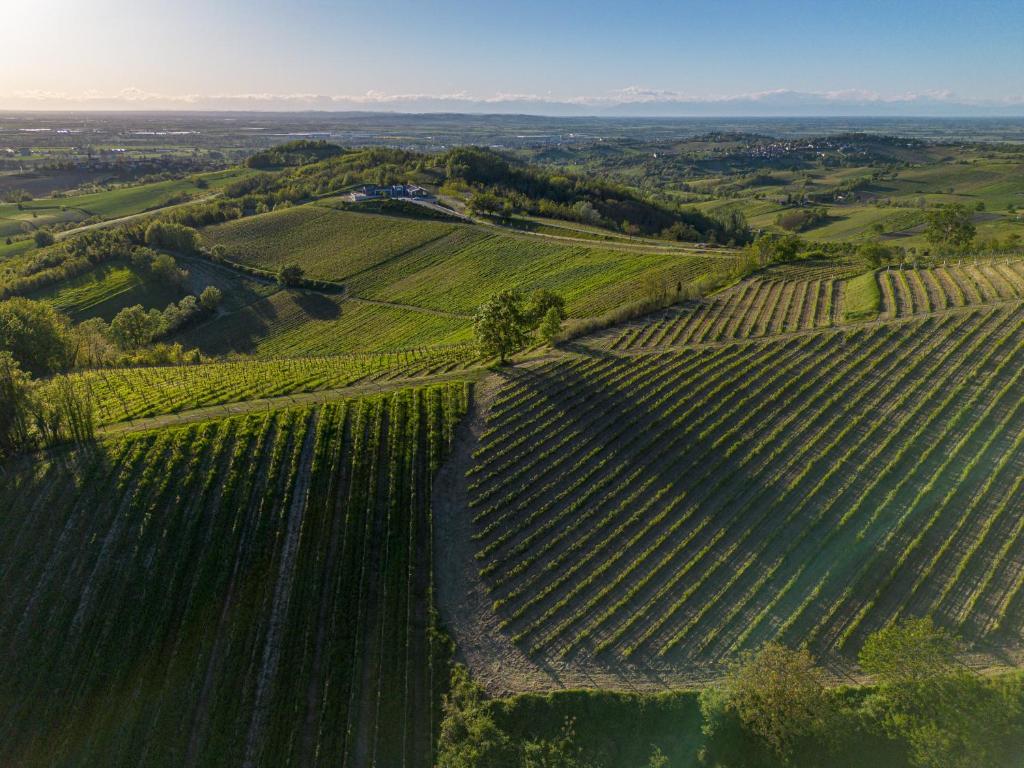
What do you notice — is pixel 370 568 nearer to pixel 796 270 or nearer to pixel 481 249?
pixel 796 270

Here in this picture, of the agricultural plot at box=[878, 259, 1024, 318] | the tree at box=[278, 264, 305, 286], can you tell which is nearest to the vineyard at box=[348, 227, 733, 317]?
the tree at box=[278, 264, 305, 286]

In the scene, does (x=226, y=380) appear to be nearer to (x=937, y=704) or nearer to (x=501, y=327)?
(x=501, y=327)

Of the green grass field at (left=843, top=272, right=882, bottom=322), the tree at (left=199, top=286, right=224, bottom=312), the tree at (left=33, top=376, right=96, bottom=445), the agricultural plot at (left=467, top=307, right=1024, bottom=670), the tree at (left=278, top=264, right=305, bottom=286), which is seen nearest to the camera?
the agricultural plot at (left=467, top=307, right=1024, bottom=670)

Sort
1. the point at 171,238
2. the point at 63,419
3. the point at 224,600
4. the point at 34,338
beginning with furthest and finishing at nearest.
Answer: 1. the point at 171,238
2. the point at 34,338
3. the point at 63,419
4. the point at 224,600

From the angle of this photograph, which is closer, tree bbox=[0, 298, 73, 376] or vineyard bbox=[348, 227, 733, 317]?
tree bbox=[0, 298, 73, 376]

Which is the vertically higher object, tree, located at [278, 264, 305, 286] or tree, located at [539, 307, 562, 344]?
tree, located at [539, 307, 562, 344]

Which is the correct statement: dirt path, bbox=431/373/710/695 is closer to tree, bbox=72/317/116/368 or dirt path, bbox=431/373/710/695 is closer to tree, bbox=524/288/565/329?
tree, bbox=524/288/565/329

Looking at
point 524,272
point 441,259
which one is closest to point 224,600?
point 524,272
